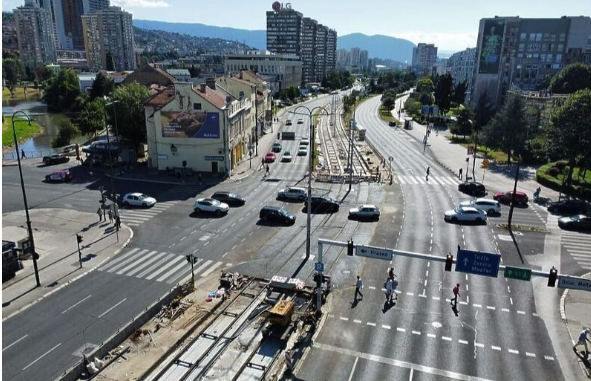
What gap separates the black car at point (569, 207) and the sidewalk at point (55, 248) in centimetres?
4303

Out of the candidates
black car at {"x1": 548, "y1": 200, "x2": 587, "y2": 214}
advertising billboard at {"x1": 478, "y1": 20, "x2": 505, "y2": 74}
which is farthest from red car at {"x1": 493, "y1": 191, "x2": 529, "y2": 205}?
advertising billboard at {"x1": 478, "y1": 20, "x2": 505, "y2": 74}

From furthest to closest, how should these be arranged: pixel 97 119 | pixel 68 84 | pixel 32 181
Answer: pixel 68 84
pixel 97 119
pixel 32 181

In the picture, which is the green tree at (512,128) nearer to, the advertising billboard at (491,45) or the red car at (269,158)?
the red car at (269,158)

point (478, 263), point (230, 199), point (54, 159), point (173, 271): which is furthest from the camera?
point (54, 159)

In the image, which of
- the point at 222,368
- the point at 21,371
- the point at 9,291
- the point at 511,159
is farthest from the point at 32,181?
the point at 511,159

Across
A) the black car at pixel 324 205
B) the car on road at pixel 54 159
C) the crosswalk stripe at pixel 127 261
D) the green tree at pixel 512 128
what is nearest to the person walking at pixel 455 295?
the black car at pixel 324 205

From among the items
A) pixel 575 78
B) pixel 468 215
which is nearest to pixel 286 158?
pixel 468 215

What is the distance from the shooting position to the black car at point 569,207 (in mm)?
44438

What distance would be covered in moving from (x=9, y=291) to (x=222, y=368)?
1741 centimetres

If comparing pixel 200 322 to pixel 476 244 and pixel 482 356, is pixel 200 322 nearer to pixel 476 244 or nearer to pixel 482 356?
pixel 482 356

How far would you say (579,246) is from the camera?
1448 inches

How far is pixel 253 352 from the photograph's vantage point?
21656mm

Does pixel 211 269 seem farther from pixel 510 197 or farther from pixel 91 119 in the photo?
pixel 91 119

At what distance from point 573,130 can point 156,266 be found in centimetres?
4741
